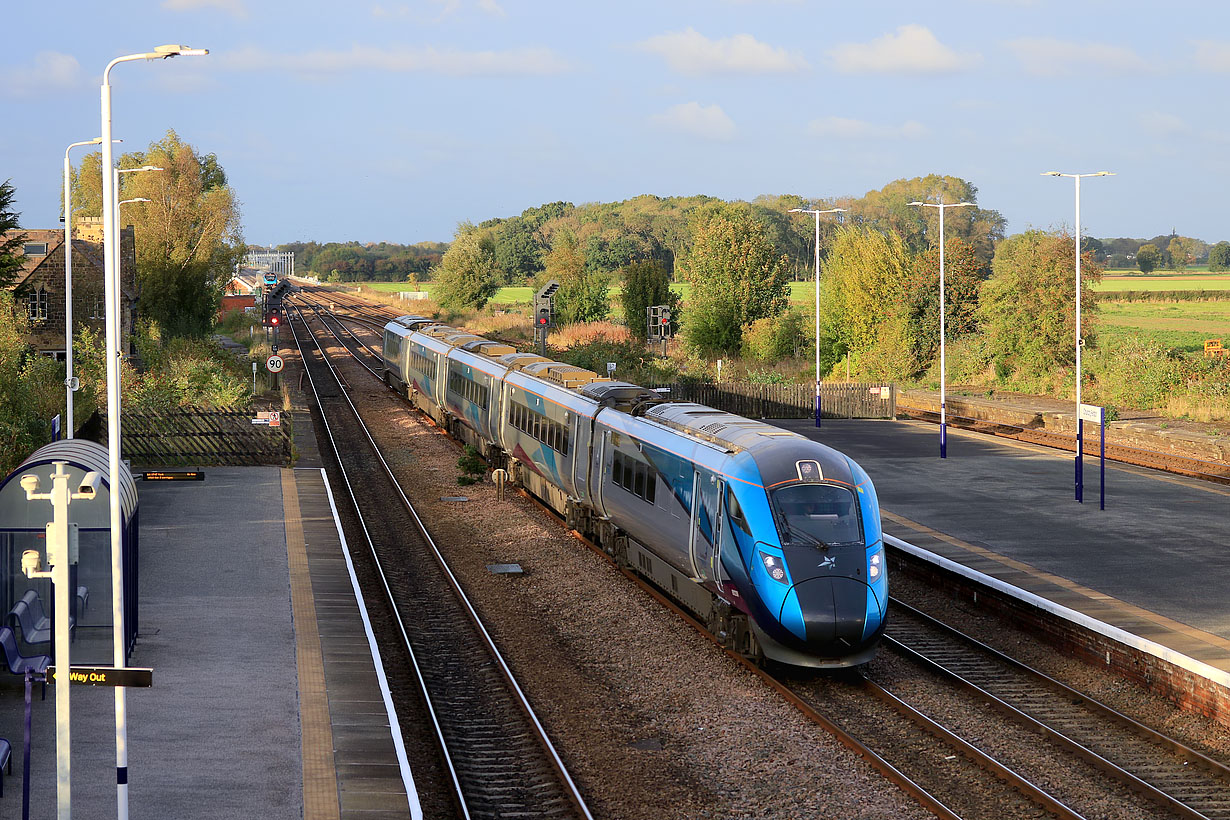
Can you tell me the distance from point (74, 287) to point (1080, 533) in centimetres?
4085

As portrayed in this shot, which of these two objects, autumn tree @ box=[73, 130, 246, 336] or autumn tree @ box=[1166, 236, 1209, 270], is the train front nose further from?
autumn tree @ box=[1166, 236, 1209, 270]

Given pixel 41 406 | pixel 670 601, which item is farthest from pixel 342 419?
pixel 670 601

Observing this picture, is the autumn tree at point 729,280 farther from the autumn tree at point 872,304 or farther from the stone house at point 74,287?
the stone house at point 74,287

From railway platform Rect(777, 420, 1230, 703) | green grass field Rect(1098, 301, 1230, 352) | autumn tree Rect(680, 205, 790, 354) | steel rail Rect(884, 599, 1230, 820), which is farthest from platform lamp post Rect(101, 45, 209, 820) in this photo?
autumn tree Rect(680, 205, 790, 354)

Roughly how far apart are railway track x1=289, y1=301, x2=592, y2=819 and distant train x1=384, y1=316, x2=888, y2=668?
2.96m

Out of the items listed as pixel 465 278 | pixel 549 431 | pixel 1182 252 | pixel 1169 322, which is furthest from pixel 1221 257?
pixel 549 431

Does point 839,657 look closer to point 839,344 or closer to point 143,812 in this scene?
point 143,812

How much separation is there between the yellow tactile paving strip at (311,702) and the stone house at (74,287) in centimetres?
3225

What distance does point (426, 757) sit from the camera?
12.8 m

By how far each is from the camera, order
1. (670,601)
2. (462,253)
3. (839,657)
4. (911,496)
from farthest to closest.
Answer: (462,253) < (911,496) < (670,601) < (839,657)

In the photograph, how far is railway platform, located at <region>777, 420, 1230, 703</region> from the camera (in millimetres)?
17062

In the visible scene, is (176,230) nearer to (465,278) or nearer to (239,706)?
(465,278)

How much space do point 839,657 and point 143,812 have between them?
26.4 feet

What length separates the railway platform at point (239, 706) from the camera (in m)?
10.9
